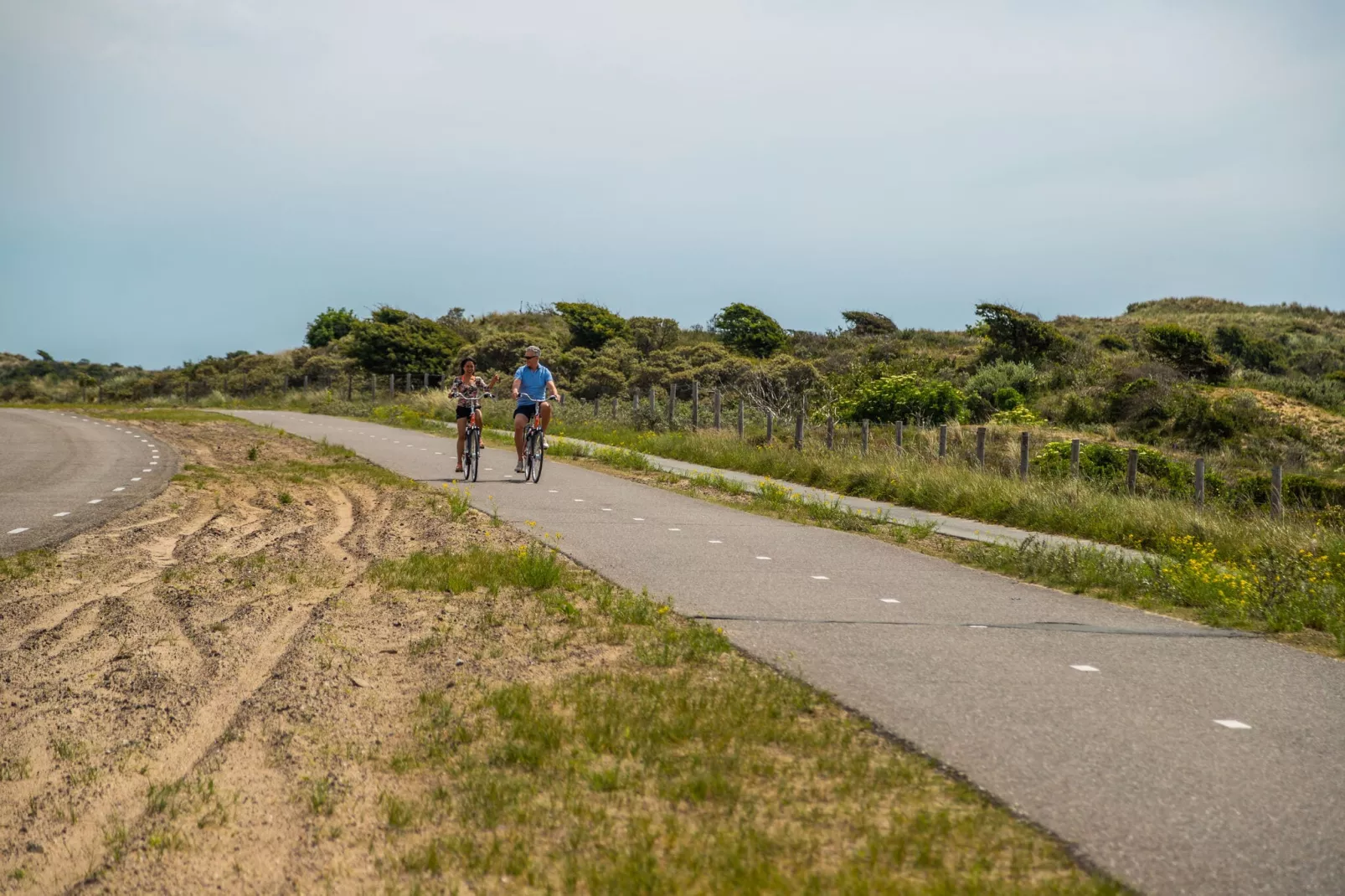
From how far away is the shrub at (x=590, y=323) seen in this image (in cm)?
5959

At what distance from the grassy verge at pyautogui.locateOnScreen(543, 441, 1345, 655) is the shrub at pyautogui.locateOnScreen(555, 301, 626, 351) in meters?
47.1

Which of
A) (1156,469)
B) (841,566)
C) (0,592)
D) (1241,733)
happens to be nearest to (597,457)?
(1156,469)

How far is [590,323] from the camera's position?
5984 centimetres

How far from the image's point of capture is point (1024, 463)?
17.5 metres

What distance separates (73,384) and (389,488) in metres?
70.0

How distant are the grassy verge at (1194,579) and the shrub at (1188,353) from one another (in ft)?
106

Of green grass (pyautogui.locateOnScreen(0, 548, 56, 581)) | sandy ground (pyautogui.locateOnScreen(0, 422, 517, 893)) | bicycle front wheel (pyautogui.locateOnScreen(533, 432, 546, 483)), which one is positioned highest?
bicycle front wheel (pyautogui.locateOnScreen(533, 432, 546, 483))

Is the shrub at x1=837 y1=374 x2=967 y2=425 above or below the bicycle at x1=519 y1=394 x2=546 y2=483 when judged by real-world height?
above

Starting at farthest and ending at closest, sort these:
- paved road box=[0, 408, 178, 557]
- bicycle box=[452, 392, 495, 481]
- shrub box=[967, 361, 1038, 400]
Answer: shrub box=[967, 361, 1038, 400], bicycle box=[452, 392, 495, 481], paved road box=[0, 408, 178, 557]

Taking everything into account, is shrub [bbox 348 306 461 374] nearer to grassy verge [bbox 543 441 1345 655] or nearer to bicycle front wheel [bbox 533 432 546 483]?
bicycle front wheel [bbox 533 432 546 483]

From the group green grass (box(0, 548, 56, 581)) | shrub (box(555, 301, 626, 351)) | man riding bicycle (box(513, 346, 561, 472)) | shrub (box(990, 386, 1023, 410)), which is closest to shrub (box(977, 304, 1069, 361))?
shrub (box(990, 386, 1023, 410))

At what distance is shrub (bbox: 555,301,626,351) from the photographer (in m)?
59.6

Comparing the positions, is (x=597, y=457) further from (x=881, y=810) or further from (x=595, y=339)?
(x=595, y=339)

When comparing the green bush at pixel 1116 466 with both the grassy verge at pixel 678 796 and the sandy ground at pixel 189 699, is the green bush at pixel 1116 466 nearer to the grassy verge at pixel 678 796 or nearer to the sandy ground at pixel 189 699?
the sandy ground at pixel 189 699
